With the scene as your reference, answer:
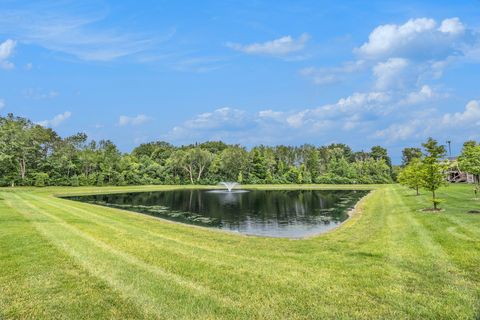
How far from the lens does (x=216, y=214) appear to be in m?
28.0

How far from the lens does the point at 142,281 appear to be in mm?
7336

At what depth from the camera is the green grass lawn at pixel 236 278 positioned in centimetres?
585

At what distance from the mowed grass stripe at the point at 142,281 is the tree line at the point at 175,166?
200 feet

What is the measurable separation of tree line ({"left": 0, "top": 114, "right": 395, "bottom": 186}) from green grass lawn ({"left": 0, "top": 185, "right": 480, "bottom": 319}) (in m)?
61.4

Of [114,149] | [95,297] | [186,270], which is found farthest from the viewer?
[114,149]

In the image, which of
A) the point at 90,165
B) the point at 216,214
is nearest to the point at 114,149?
the point at 90,165

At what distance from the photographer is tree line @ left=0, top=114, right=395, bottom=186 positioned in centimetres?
6762

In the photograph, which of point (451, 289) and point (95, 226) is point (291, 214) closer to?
point (95, 226)

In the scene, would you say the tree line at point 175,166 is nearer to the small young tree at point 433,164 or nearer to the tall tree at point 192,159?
the tall tree at point 192,159

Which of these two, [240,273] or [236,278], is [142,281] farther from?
[240,273]

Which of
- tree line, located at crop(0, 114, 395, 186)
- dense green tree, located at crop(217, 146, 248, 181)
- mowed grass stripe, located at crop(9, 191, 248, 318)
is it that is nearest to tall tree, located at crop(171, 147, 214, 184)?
tree line, located at crop(0, 114, 395, 186)

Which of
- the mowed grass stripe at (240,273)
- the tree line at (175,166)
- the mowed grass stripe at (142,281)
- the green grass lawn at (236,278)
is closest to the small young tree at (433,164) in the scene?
the green grass lawn at (236,278)

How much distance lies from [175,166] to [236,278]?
7765 centimetres

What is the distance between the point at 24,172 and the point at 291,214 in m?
60.8
